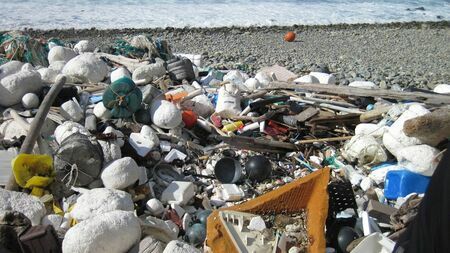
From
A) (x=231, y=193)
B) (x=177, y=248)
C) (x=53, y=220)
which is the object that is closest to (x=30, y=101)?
(x=53, y=220)

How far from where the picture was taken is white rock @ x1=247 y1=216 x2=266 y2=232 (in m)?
4.04

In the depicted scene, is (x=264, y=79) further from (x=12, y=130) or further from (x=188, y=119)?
(x=12, y=130)

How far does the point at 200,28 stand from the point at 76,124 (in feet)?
35.9

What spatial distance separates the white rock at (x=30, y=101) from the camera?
20.2 feet

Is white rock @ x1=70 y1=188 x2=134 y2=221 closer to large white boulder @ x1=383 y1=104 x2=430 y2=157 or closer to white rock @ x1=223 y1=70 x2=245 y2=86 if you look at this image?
large white boulder @ x1=383 y1=104 x2=430 y2=157

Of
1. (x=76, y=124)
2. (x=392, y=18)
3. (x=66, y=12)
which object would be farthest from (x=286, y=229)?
(x=392, y=18)

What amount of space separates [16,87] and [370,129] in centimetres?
435

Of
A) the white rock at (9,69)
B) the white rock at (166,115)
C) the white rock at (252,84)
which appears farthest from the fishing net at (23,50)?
the white rock at (252,84)

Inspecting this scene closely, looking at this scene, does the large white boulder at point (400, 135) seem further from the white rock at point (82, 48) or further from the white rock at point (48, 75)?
the white rock at point (82, 48)

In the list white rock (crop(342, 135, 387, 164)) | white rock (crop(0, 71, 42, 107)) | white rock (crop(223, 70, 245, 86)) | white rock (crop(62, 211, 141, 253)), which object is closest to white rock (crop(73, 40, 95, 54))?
white rock (crop(0, 71, 42, 107))

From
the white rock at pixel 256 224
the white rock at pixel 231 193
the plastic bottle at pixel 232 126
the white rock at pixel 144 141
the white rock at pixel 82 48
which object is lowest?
the white rock at pixel 231 193

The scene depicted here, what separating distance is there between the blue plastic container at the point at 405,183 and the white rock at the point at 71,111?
3.57m

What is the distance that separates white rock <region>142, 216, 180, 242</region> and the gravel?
594 cm

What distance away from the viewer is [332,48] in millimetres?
13680
